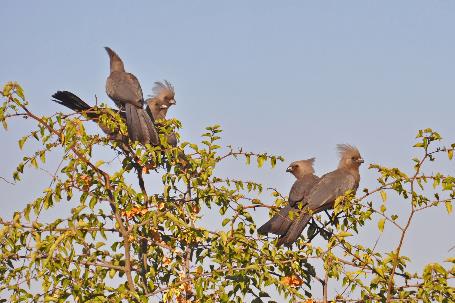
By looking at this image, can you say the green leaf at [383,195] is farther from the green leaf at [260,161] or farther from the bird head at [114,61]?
the bird head at [114,61]

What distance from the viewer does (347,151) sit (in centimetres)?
941

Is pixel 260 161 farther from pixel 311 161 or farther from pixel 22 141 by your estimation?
pixel 311 161

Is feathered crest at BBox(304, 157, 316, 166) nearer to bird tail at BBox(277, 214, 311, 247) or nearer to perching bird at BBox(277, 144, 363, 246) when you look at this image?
perching bird at BBox(277, 144, 363, 246)

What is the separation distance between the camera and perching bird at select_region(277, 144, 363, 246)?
645cm

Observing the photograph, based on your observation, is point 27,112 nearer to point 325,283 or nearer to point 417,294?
point 325,283

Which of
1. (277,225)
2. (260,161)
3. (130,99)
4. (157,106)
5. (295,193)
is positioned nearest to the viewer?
(260,161)

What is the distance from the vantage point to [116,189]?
5043 millimetres

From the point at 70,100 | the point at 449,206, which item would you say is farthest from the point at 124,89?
the point at 449,206

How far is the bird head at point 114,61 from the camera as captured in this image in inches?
413

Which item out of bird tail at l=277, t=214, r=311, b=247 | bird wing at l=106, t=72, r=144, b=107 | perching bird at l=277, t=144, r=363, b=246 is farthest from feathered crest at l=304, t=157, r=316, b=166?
bird tail at l=277, t=214, r=311, b=247

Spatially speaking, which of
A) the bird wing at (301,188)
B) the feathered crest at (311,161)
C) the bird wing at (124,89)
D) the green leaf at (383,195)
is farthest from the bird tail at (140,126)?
the green leaf at (383,195)

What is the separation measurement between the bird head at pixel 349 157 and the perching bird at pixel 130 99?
8.69 ft

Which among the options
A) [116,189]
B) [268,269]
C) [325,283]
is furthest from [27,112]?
[325,283]

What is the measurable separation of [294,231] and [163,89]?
542 centimetres
